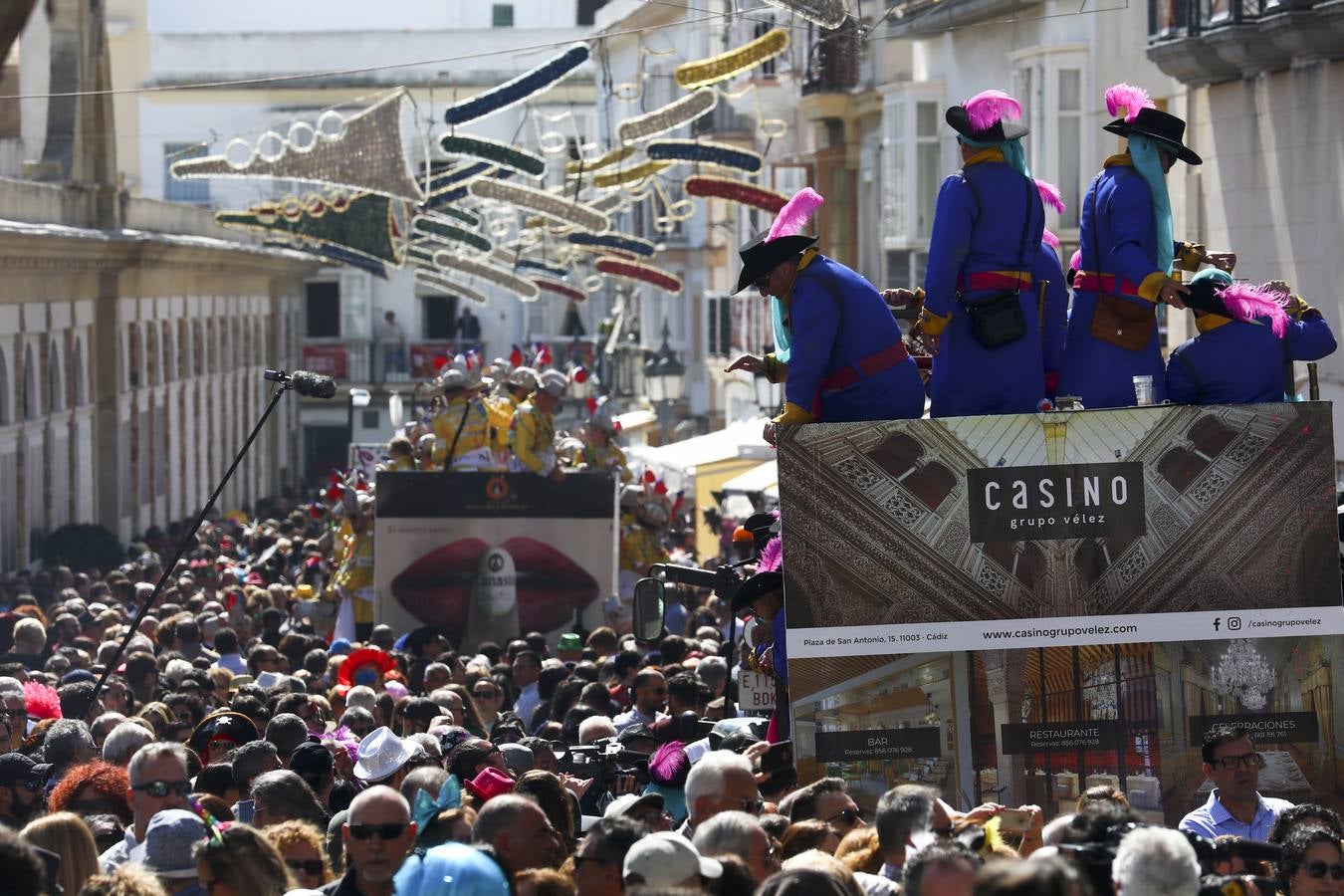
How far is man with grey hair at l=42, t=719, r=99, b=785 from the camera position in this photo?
10.6m

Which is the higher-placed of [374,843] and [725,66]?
[725,66]

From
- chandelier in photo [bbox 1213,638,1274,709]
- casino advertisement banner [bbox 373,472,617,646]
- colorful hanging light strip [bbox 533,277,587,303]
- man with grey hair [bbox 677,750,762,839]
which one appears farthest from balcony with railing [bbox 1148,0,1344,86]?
colorful hanging light strip [bbox 533,277,587,303]

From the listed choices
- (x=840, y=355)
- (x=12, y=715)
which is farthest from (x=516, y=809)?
(x=12, y=715)

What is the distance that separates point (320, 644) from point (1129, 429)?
365 inches

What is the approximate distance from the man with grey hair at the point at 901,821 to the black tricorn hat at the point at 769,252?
326 centimetres

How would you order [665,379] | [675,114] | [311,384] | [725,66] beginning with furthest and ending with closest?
[665,379] < [675,114] < [725,66] < [311,384]

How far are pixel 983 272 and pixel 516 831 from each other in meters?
3.73

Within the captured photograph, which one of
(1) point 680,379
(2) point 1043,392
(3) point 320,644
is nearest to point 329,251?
(1) point 680,379

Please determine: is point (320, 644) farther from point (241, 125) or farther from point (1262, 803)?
point (241, 125)

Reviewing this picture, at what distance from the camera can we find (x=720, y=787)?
8.23 metres

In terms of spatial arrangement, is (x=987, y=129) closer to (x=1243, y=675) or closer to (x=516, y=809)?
(x=1243, y=675)

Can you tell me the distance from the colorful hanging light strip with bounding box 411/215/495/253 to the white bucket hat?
2501cm

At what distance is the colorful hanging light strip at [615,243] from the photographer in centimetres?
3456

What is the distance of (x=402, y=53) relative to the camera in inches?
2677
